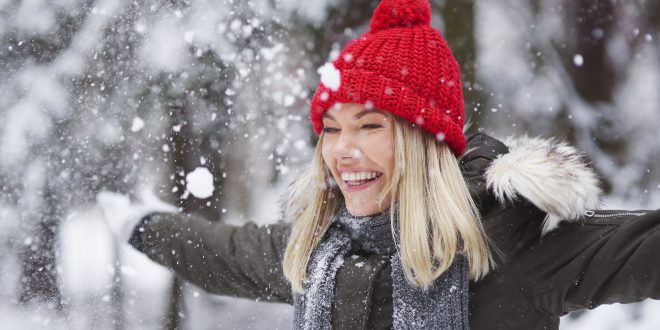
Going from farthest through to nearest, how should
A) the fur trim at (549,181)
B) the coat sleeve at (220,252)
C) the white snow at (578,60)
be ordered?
the white snow at (578,60), the coat sleeve at (220,252), the fur trim at (549,181)

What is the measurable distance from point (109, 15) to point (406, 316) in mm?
2453

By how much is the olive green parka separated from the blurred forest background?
1689 millimetres

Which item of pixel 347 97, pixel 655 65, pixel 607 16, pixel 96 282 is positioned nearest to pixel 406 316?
pixel 347 97

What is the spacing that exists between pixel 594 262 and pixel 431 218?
500mm

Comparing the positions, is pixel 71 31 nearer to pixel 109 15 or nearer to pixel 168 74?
pixel 109 15

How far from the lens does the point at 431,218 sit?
194 centimetres

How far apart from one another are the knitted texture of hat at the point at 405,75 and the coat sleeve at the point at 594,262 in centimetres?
47

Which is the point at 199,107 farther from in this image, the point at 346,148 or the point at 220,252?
the point at 346,148

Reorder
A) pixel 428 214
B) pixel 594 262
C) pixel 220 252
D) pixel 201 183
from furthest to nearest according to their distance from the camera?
1. pixel 201 183
2. pixel 220 252
3. pixel 428 214
4. pixel 594 262

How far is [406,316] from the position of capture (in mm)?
1869

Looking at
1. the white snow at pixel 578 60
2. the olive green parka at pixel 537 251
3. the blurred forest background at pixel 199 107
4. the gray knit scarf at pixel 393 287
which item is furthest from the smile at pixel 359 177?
the white snow at pixel 578 60

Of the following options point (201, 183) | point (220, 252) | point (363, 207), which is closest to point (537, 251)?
point (363, 207)

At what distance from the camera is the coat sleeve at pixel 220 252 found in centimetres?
246

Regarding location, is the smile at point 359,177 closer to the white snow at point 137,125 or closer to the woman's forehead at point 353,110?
the woman's forehead at point 353,110
